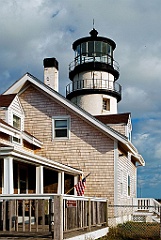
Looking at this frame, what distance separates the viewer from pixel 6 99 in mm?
19594

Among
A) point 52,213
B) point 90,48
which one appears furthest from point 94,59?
point 52,213

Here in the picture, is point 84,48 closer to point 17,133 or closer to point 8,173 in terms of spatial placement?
point 17,133

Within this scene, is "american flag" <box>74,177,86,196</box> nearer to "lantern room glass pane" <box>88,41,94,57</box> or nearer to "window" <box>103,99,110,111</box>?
"window" <box>103,99,110,111</box>

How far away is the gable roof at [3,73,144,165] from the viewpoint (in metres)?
19.3

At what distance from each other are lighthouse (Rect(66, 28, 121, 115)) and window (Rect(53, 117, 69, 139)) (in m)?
7.42

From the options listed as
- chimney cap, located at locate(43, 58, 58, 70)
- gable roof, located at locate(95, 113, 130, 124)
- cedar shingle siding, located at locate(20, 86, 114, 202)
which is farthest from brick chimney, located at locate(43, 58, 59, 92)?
gable roof, located at locate(95, 113, 130, 124)

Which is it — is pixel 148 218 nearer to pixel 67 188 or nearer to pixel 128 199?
pixel 128 199

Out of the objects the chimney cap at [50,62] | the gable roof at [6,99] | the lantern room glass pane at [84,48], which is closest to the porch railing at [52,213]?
the gable roof at [6,99]

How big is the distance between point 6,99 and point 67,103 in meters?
2.80

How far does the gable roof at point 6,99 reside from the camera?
19.1 metres

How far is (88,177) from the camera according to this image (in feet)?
65.7

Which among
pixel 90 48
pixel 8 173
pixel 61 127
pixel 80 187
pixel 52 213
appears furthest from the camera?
pixel 90 48

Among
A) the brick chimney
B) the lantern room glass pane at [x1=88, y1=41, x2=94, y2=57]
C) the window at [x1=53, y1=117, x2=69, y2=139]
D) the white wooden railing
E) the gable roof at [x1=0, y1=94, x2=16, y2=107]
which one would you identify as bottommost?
the white wooden railing

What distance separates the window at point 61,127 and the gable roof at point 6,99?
2380 mm
